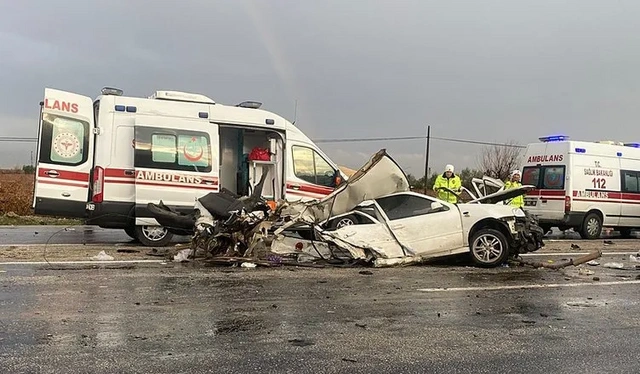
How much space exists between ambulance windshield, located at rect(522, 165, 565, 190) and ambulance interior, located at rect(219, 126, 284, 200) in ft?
24.5

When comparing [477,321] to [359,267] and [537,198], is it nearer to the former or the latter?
[359,267]

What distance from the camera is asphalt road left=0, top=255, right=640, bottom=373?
4.49m

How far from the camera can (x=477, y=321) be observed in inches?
234

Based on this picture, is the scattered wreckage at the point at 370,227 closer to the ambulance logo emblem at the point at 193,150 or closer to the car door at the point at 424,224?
the car door at the point at 424,224

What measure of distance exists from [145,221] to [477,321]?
294 inches

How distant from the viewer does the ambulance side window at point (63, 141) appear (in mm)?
10906

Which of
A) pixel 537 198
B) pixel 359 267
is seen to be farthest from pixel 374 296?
pixel 537 198

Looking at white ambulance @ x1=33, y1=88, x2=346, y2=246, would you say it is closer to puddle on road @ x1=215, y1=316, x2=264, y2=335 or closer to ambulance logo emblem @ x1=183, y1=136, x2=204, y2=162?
ambulance logo emblem @ x1=183, y1=136, x2=204, y2=162

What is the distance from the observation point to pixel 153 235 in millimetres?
11828

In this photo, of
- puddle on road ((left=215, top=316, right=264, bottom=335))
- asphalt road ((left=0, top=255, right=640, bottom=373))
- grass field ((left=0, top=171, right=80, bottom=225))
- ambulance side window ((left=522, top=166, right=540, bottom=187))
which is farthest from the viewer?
grass field ((left=0, top=171, right=80, bottom=225))

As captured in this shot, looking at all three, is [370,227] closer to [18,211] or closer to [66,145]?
[66,145]

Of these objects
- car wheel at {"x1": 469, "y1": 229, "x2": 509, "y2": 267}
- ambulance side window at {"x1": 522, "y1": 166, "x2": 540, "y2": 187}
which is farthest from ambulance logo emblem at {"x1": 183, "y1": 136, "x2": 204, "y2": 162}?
ambulance side window at {"x1": 522, "y1": 166, "x2": 540, "y2": 187}

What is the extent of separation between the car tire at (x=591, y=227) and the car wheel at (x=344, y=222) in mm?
8899

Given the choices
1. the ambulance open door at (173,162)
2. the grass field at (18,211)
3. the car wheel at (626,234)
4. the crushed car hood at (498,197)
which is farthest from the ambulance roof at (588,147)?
the grass field at (18,211)
